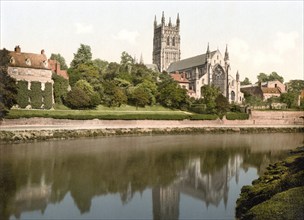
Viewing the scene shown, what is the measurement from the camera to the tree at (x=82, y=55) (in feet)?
245

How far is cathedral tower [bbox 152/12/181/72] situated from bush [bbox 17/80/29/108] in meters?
81.4

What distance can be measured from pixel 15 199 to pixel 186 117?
41.8 meters

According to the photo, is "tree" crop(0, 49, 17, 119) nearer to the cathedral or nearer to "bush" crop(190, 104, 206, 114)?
"bush" crop(190, 104, 206, 114)

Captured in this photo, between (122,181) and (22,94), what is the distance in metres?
35.8

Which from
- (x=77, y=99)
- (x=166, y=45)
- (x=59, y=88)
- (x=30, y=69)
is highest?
(x=166, y=45)

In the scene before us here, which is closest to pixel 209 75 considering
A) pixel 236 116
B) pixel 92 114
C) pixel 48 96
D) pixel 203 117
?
pixel 236 116

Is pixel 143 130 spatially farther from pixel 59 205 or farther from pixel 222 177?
pixel 59 205

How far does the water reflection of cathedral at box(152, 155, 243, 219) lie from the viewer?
14.9 metres

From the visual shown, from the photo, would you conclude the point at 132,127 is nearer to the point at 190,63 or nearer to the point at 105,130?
the point at 105,130

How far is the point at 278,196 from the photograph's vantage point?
37.6 ft

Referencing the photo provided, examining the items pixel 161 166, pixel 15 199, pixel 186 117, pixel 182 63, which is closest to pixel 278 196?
pixel 15 199

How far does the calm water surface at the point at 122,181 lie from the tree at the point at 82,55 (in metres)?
45.6

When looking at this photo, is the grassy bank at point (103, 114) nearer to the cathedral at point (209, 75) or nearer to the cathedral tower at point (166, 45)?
the cathedral at point (209, 75)

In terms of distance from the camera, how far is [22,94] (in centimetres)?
4962
